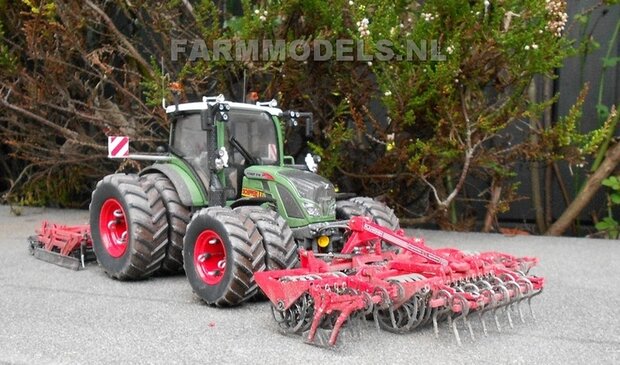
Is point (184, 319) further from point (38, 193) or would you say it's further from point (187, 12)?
point (38, 193)

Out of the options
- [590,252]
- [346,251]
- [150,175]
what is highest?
[150,175]

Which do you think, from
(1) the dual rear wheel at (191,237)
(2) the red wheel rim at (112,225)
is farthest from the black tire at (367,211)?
(2) the red wheel rim at (112,225)

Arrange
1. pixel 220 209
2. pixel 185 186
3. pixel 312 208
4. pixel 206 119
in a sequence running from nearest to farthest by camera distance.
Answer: pixel 220 209, pixel 312 208, pixel 206 119, pixel 185 186

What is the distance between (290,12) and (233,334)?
5476mm

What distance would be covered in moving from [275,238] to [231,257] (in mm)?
388

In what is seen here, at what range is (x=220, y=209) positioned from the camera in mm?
5582

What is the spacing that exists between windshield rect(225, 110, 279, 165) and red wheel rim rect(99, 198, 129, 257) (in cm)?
134

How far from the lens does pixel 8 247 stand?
332 inches

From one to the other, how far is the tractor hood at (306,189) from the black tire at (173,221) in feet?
2.56

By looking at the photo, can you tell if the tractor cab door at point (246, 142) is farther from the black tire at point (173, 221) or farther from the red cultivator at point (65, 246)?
the red cultivator at point (65, 246)

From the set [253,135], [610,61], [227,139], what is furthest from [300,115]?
[610,61]

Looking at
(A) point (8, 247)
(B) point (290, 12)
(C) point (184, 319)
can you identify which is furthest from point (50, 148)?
(C) point (184, 319)

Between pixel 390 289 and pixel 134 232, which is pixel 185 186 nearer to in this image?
pixel 134 232

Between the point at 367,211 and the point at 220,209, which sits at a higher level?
the point at 220,209
